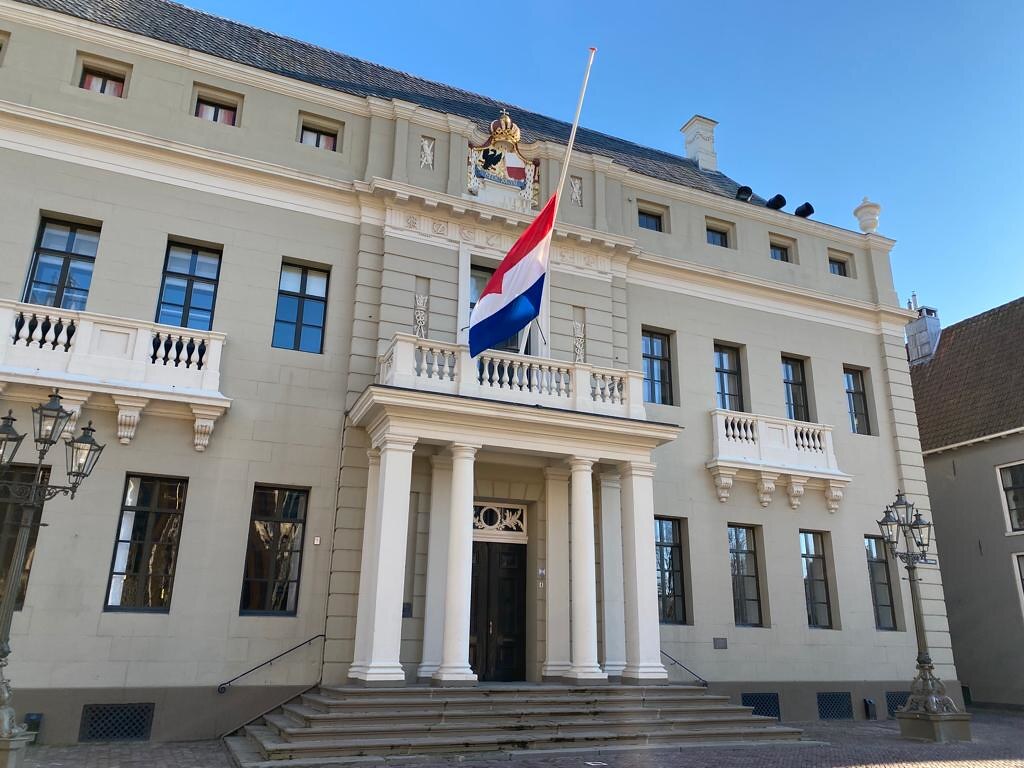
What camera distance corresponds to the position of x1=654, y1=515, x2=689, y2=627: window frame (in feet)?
53.3

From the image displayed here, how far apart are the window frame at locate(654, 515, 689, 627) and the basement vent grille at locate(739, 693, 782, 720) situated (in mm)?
1973

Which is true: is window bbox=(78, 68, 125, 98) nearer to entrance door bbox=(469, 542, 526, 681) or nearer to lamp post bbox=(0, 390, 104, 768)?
lamp post bbox=(0, 390, 104, 768)

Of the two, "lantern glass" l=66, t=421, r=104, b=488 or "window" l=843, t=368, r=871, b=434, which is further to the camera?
"window" l=843, t=368, r=871, b=434

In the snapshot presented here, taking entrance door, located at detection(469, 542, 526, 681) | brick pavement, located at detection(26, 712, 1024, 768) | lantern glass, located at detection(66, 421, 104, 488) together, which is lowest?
brick pavement, located at detection(26, 712, 1024, 768)

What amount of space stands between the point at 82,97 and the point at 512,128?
8410mm

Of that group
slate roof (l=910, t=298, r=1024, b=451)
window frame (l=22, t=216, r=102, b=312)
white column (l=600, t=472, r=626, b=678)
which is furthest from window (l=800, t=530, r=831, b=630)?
window frame (l=22, t=216, r=102, b=312)

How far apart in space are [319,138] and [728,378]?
10971mm

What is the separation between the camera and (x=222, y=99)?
15664mm

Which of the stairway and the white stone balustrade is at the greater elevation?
the white stone balustrade

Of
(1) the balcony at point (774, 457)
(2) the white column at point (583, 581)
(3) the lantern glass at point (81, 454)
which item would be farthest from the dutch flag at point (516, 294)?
(1) the balcony at point (774, 457)

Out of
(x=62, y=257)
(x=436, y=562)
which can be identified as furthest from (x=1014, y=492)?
(x=62, y=257)

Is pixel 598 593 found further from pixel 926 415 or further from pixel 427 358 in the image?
pixel 926 415

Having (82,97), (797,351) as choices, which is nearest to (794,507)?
(797,351)

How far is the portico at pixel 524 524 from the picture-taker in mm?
12539
